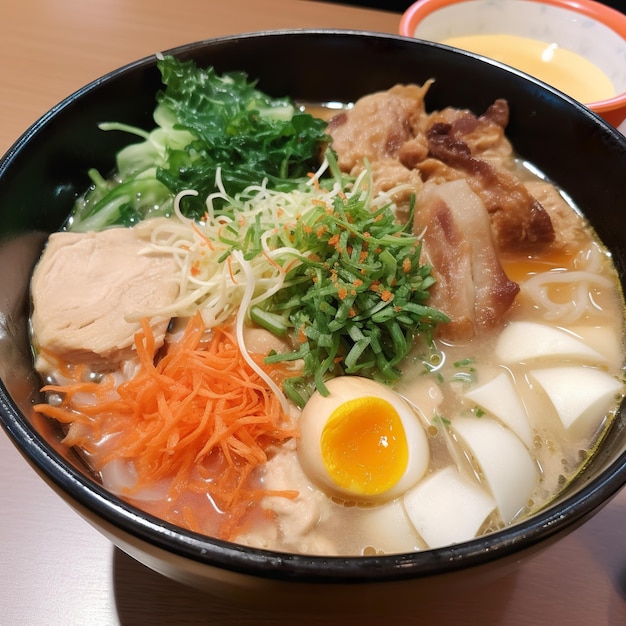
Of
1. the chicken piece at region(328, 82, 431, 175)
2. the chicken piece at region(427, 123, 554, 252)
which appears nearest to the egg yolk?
the chicken piece at region(427, 123, 554, 252)

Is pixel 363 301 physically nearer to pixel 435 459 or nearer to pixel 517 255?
pixel 435 459

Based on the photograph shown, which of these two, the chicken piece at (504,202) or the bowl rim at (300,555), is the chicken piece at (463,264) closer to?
the chicken piece at (504,202)

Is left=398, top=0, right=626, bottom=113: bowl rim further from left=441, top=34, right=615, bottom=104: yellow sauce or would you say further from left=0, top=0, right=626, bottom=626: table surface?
left=0, top=0, right=626, bottom=626: table surface

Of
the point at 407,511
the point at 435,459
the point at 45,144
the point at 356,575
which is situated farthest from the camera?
the point at 45,144

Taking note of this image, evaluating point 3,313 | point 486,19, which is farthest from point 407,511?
point 486,19

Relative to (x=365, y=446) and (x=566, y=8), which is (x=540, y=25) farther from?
(x=365, y=446)

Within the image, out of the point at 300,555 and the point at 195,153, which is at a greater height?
the point at 195,153

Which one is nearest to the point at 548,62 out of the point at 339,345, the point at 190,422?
the point at 339,345
